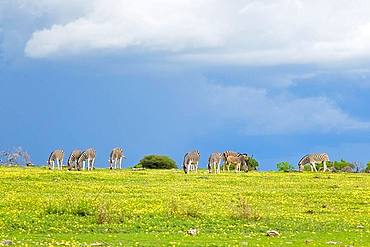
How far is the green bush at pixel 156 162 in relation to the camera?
73.0m

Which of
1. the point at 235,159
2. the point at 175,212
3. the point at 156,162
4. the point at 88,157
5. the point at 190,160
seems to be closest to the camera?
the point at 175,212

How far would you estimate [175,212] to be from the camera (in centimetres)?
2852

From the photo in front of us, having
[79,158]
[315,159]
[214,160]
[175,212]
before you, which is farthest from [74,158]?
[175,212]

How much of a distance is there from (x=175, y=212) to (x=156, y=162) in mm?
44684

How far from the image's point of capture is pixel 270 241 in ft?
73.7

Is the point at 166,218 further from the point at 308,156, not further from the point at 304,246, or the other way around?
the point at 308,156

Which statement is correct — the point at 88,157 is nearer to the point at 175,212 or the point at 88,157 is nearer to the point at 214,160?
the point at 214,160

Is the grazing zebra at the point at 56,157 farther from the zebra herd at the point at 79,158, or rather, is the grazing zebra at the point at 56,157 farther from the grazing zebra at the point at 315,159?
the grazing zebra at the point at 315,159

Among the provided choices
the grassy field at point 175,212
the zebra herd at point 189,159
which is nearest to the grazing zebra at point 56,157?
the zebra herd at point 189,159

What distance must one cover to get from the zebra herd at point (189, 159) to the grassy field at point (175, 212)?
14.0 meters

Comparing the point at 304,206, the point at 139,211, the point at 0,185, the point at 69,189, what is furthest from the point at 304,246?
the point at 0,185

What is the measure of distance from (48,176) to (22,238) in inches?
900

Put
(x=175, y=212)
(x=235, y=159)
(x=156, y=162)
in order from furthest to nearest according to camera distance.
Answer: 1. (x=156, y=162)
2. (x=235, y=159)
3. (x=175, y=212)

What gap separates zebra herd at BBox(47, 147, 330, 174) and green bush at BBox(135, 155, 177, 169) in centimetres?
787
